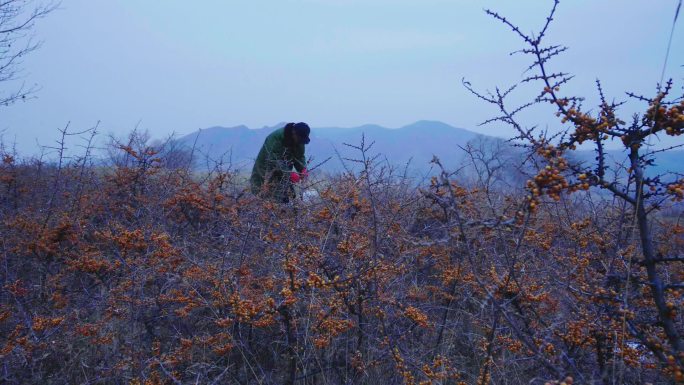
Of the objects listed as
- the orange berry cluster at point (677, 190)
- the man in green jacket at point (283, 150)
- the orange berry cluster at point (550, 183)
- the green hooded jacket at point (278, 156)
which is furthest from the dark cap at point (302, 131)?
the orange berry cluster at point (677, 190)

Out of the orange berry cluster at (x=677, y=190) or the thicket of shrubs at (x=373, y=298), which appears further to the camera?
the thicket of shrubs at (x=373, y=298)

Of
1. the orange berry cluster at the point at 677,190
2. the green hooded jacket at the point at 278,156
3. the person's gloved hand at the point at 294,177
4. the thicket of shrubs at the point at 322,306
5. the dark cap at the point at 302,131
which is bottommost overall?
the thicket of shrubs at the point at 322,306

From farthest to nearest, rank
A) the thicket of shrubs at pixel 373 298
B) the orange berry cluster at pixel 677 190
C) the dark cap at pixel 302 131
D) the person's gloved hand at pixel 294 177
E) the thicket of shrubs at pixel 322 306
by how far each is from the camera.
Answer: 1. the dark cap at pixel 302 131
2. the person's gloved hand at pixel 294 177
3. the thicket of shrubs at pixel 322 306
4. the thicket of shrubs at pixel 373 298
5. the orange berry cluster at pixel 677 190

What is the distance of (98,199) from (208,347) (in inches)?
135

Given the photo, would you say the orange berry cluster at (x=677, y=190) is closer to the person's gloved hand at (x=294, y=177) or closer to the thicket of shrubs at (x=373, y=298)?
the thicket of shrubs at (x=373, y=298)

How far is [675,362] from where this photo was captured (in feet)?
4.83

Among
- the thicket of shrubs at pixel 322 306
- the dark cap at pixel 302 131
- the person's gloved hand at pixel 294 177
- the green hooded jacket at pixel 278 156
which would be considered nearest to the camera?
the thicket of shrubs at pixel 322 306

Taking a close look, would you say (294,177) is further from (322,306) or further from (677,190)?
(677,190)

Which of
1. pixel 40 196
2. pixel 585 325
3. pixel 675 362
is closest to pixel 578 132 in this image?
pixel 675 362

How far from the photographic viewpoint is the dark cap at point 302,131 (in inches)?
250

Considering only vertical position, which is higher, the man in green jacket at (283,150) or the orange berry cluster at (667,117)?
the man in green jacket at (283,150)

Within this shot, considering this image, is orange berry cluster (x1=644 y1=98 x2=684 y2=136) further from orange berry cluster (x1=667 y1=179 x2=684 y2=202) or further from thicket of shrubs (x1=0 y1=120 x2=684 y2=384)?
thicket of shrubs (x1=0 y1=120 x2=684 y2=384)

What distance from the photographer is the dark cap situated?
250 inches

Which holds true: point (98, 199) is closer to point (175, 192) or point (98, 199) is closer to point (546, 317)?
point (175, 192)
